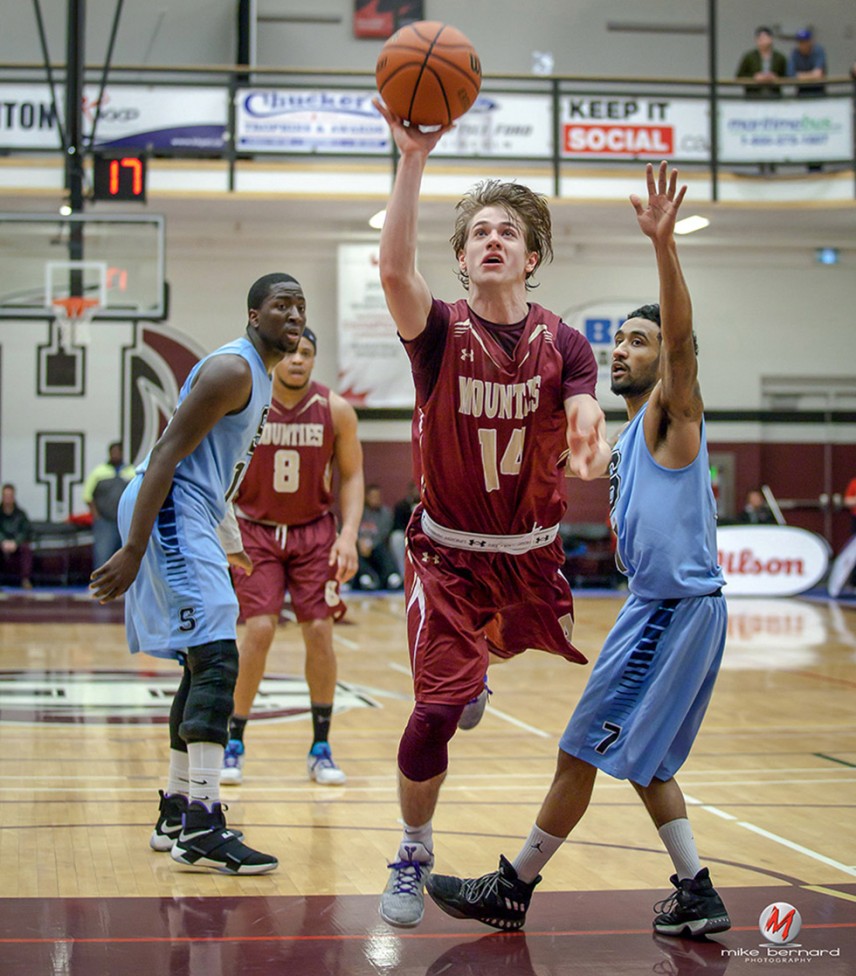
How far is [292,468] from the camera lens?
608 cm

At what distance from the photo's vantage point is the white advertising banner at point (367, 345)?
18.3 m

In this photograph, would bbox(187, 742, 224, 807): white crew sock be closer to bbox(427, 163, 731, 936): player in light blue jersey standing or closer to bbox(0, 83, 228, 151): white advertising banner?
bbox(427, 163, 731, 936): player in light blue jersey standing

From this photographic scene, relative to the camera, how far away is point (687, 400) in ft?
11.1

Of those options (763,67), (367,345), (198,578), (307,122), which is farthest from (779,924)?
(763,67)

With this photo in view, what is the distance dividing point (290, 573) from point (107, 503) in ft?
35.2

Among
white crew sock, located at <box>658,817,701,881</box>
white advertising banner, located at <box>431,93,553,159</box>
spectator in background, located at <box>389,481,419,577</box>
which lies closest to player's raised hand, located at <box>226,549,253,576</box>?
white crew sock, located at <box>658,817,701,881</box>

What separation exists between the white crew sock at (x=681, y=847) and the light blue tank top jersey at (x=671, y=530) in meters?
0.65

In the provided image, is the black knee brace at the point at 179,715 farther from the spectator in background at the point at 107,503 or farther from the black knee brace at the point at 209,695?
the spectator in background at the point at 107,503

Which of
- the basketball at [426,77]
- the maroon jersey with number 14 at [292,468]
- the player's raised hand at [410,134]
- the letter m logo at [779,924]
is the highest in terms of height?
the basketball at [426,77]

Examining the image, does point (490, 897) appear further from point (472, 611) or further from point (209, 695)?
point (209, 695)

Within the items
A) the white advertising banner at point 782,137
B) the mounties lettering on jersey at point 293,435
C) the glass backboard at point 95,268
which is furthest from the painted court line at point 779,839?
the white advertising banner at point 782,137

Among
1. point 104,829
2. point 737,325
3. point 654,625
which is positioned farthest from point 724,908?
point 737,325

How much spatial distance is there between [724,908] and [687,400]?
1.42m

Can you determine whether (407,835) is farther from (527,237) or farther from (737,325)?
(737,325)
